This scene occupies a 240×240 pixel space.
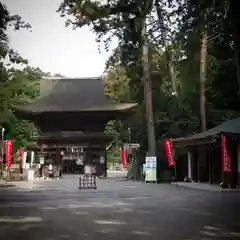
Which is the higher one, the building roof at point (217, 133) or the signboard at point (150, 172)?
the building roof at point (217, 133)

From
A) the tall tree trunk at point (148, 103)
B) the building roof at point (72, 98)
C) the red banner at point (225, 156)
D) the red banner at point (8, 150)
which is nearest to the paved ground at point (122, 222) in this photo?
the red banner at point (225, 156)

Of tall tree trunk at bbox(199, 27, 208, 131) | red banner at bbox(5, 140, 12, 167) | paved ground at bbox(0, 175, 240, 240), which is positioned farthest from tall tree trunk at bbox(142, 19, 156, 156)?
paved ground at bbox(0, 175, 240, 240)

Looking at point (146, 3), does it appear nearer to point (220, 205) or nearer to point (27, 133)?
point (220, 205)

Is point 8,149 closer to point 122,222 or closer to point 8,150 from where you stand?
point 8,150

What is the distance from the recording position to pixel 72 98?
45.5 m

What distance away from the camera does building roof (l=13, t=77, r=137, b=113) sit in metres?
42.8

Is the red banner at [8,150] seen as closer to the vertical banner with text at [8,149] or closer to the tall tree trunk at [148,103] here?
the vertical banner with text at [8,149]

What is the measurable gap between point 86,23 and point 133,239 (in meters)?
24.6

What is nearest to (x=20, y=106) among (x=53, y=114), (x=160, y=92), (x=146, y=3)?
(x=53, y=114)

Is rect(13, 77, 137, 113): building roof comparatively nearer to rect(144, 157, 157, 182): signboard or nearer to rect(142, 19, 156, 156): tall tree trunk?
rect(142, 19, 156, 156): tall tree trunk

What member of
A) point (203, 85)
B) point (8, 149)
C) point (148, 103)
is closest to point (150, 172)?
point (148, 103)

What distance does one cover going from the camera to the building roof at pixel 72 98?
42844 millimetres

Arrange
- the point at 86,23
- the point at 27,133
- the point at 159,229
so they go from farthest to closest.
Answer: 1. the point at 27,133
2. the point at 86,23
3. the point at 159,229

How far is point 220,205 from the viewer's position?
16.0 metres
